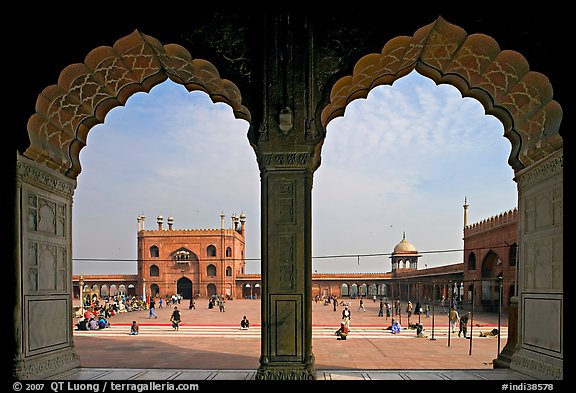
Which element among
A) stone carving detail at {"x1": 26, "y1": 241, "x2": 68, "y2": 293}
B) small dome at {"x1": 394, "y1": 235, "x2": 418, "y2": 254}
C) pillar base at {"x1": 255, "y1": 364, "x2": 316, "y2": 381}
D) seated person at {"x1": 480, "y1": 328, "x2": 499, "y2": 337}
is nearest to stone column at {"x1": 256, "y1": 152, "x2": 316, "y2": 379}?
pillar base at {"x1": 255, "y1": 364, "x2": 316, "y2": 381}

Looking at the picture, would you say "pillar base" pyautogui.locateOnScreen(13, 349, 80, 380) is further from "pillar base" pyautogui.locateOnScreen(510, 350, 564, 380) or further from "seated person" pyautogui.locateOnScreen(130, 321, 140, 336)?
"seated person" pyautogui.locateOnScreen(130, 321, 140, 336)

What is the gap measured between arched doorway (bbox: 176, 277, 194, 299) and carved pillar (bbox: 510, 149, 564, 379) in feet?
180

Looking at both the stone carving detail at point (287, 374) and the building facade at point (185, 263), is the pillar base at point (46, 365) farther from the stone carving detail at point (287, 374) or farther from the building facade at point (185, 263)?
the building facade at point (185, 263)

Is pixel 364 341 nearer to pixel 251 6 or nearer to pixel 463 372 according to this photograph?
pixel 463 372

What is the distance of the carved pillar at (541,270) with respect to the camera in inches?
226

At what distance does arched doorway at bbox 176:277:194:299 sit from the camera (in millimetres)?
58559

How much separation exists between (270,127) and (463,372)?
4.22 m

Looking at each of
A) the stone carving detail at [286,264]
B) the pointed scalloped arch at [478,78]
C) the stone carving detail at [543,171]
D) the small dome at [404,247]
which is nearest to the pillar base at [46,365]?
the stone carving detail at [286,264]

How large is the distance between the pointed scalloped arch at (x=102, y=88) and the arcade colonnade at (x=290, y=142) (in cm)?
2

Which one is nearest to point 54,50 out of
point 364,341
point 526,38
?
point 526,38

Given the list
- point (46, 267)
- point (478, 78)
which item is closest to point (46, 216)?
point (46, 267)

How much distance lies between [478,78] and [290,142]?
2.85 metres

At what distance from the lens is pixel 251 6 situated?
5801 mm

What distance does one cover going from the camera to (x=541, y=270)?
6.17m
